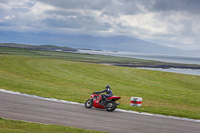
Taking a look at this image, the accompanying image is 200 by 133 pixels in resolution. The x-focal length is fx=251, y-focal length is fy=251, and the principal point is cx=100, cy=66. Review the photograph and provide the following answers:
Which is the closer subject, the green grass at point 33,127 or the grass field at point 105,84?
the green grass at point 33,127

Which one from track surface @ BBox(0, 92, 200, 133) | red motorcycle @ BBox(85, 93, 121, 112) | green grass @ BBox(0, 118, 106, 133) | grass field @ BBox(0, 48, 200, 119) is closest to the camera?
green grass @ BBox(0, 118, 106, 133)

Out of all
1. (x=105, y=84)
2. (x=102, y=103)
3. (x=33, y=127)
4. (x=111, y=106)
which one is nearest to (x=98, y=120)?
(x=111, y=106)

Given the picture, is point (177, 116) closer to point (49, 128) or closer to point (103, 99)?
point (103, 99)

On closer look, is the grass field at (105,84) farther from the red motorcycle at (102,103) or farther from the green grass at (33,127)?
the green grass at (33,127)

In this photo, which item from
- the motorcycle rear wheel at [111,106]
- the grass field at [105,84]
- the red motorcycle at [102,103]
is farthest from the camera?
the grass field at [105,84]

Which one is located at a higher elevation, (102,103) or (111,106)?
(102,103)

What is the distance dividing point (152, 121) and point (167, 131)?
2.47 meters

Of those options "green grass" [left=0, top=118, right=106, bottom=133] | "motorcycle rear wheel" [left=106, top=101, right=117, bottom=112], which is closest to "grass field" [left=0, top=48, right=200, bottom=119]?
"motorcycle rear wheel" [left=106, top=101, right=117, bottom=112]

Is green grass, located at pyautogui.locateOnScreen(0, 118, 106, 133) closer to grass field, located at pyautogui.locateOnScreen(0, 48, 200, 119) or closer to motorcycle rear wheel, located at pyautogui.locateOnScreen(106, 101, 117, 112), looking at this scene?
motorcycle rear wheel, located at pyautogui.locateOnScreen(106, 101, 117, 112)

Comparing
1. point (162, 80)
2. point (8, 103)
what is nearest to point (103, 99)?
point (8, 103)

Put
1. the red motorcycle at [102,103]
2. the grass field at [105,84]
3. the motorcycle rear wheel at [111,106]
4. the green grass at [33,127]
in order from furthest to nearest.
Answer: the grass field at [105,84] → the red motorcycle at [102,103] → the motorcycle rear wheel at [111,106] → the green grass at [33,127]

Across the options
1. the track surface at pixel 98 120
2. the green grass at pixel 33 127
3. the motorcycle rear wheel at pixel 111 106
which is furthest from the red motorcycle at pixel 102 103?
the green grass at pixel 33 127

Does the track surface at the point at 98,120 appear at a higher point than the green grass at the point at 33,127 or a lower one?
lower

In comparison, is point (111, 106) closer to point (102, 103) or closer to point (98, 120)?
point (102, 103)
